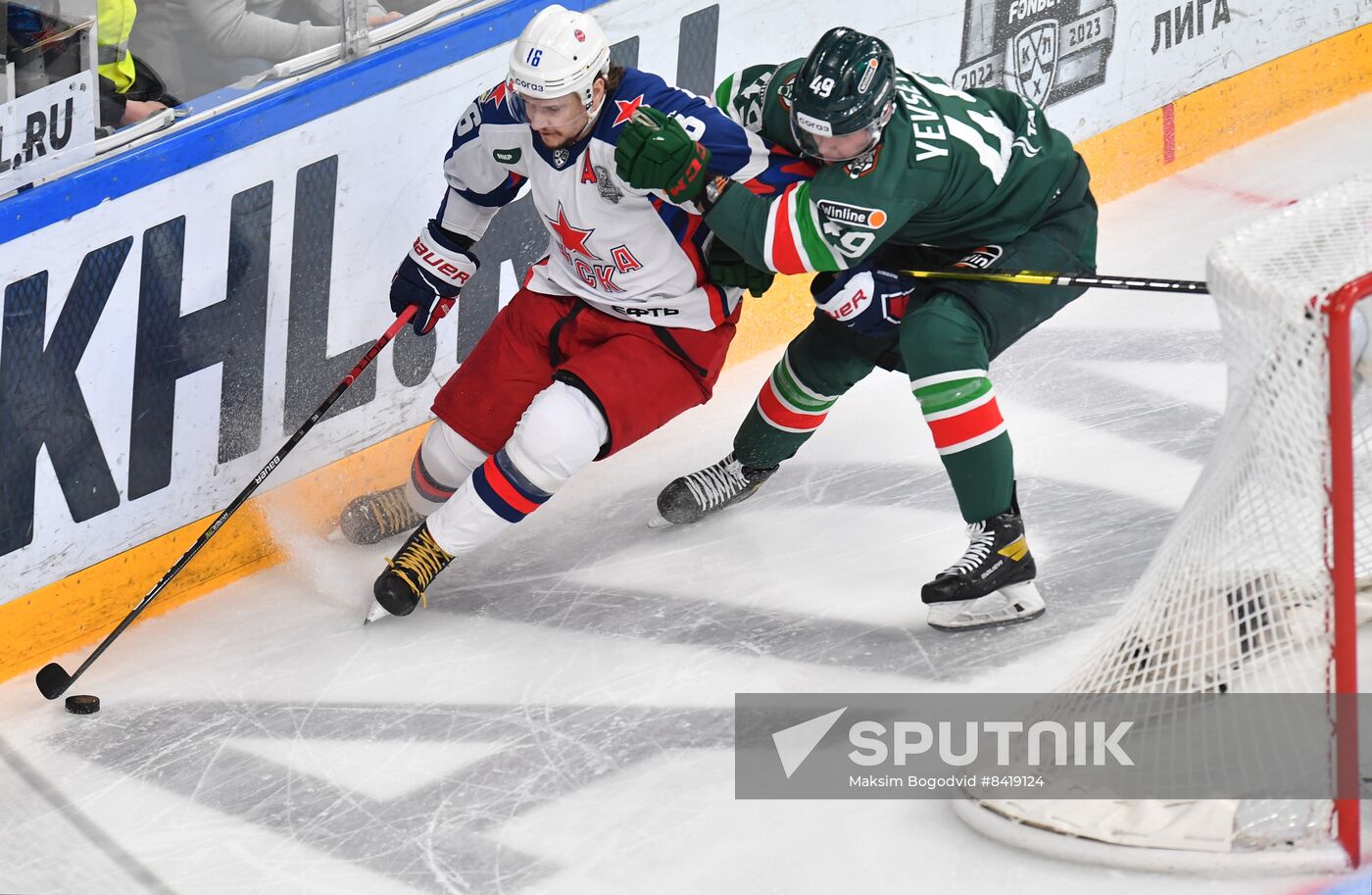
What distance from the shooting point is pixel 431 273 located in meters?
3.59

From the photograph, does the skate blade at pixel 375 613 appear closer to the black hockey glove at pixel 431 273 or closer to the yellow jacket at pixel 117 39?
the black hockey glove at pixel 431 273

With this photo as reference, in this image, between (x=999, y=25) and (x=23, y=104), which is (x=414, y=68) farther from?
(x=999, y=25)

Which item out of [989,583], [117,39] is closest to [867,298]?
[989,583]

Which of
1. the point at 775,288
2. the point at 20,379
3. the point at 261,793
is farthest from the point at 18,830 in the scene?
the point at 775,288

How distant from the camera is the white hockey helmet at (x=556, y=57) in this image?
310cm

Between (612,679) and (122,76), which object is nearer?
(612,679)

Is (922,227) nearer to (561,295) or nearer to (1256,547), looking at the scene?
(561,295)

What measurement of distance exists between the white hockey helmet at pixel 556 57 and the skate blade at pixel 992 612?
1136mm

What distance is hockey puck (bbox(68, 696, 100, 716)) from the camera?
3.23 m

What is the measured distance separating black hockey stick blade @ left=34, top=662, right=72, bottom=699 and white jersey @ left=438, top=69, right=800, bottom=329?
3.65ft

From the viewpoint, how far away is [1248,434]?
2539 millimetres

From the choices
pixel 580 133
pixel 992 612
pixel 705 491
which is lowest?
pixel 705 491

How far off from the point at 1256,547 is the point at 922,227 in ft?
3.28

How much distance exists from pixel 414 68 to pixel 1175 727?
2.11 m
